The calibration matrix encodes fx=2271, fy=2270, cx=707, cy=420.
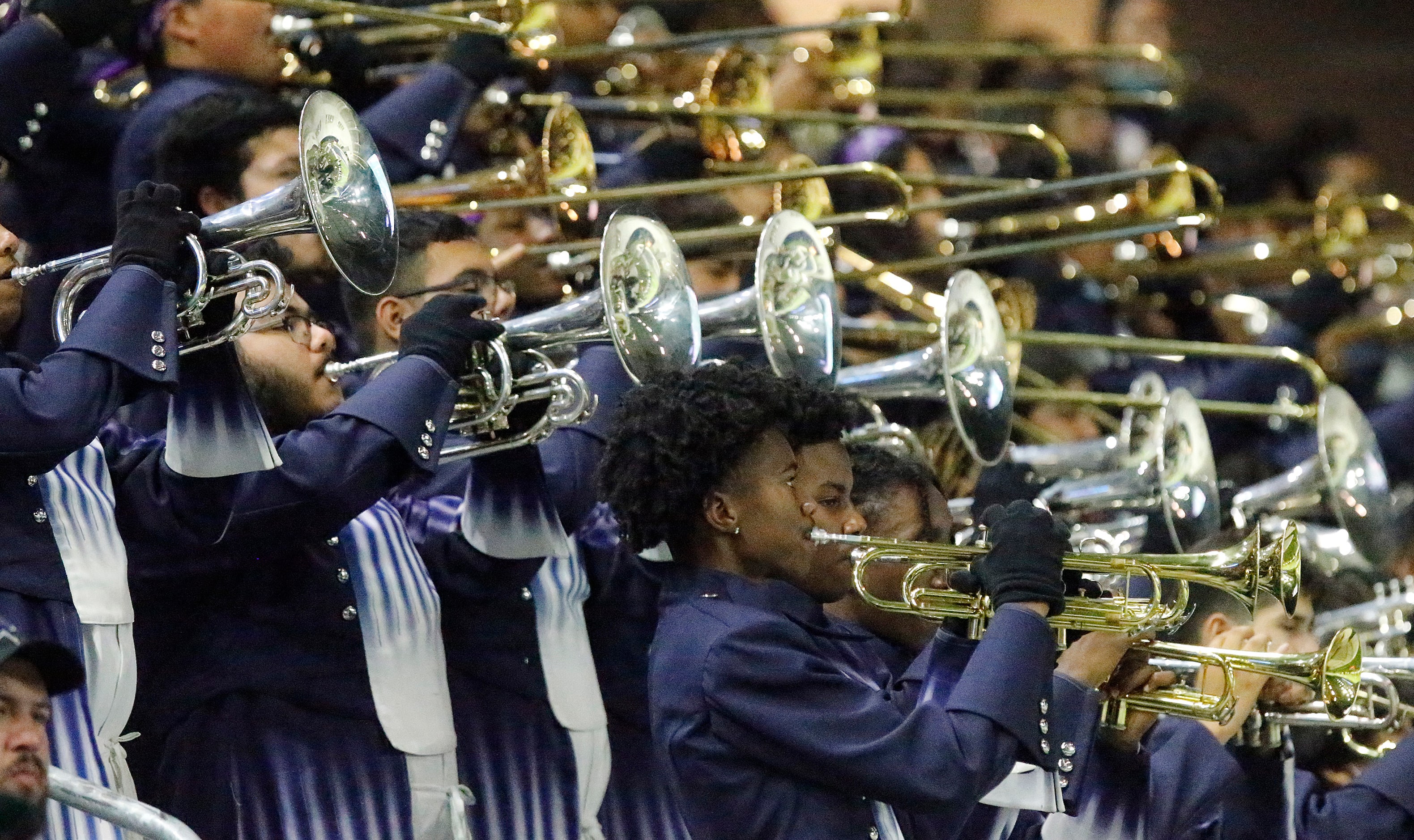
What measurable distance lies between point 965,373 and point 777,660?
1.47 meters

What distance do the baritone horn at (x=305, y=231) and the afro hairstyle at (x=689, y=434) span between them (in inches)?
19.8

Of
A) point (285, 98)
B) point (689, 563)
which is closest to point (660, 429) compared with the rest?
point (689, 563)

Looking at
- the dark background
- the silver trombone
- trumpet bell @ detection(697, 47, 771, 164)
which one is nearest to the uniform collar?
the silver trombone

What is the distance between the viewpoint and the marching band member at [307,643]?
3875 millimetres

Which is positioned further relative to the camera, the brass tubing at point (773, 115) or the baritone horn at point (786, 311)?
the brass tubing at point (773, 115)

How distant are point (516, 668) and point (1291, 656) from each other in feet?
4.78

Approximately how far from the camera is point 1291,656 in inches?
159

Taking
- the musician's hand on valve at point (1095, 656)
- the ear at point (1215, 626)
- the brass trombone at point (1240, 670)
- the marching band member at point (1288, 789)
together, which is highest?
the musician's hand on valve at point (1095, 656)

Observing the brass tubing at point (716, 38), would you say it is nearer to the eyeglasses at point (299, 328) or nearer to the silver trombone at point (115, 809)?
the eyeglasses at point (299, 328)

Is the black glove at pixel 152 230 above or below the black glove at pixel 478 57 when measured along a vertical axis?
below

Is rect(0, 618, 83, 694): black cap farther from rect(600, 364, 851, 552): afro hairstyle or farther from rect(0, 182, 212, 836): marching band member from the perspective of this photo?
rect(600, 364, 851, 552): afro hairstyle

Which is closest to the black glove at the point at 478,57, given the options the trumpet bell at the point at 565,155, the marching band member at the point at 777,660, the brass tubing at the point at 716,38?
the trumpet bell at the point at 565,155

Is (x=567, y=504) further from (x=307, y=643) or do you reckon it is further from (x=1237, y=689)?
(x=1237, y=689)

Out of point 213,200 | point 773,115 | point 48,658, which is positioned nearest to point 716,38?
point 773,115
